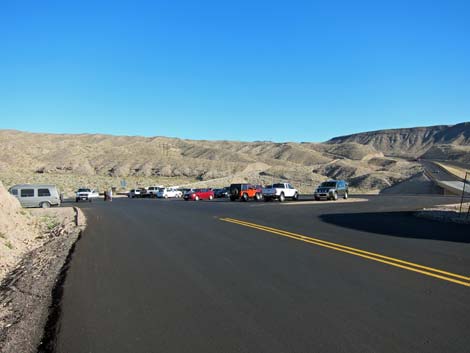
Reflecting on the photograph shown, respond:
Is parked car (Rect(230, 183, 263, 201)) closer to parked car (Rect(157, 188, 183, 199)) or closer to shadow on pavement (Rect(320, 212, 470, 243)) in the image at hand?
parked car (Rect(157, 188, 183, 199))

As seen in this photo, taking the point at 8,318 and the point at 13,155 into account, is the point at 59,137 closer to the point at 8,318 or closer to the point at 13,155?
the point at 13,155

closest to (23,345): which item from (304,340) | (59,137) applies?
(304,340)

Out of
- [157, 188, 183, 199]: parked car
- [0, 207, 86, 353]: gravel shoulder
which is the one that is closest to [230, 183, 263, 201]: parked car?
[157, 188, 183, 199]: parked car

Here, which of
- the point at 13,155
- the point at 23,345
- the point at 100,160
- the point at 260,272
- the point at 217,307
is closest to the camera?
the point at 23,345

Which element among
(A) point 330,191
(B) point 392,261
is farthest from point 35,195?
(B) point 392,261

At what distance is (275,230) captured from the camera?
16359 mm

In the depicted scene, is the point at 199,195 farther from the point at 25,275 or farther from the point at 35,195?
the point at 25,275

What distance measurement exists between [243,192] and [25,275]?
34.0 meters

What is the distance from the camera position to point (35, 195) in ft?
114

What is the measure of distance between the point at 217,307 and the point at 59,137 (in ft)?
575

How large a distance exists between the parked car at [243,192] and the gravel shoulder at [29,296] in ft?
97.8

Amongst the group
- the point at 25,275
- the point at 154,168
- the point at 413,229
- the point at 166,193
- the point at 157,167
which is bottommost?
the point at 25,275

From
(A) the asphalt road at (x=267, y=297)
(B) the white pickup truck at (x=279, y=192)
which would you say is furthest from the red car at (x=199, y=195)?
(A) the asphalt road at (x=267, y=297)

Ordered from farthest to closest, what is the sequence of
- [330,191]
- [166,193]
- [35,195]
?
[166,193] → [330,191] → [35,195]
